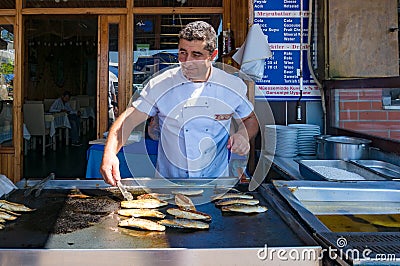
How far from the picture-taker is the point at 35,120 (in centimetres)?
883

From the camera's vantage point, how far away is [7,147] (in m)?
5.29

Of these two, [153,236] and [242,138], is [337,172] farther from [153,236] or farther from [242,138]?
[153,236]

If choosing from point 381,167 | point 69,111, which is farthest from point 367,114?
point 69,111

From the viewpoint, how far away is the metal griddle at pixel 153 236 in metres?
1.25

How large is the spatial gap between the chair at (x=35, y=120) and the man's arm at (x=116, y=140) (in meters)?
6.93

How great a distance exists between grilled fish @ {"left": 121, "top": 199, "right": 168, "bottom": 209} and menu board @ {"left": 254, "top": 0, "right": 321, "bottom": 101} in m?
2.71

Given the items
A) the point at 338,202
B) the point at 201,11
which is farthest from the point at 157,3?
the point at 338,202

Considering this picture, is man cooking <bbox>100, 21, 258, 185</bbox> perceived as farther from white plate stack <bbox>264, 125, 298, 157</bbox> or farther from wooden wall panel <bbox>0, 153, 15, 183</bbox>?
wooden wall panel <bbox>0, 153, 15, 183</bbox>

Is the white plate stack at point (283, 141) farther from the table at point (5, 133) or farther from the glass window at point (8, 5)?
the glass window at point (8, 5)

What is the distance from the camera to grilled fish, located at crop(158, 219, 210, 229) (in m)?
1.45

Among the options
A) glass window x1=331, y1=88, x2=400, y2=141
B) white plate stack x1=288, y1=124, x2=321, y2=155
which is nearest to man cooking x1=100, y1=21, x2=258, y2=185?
glass window x1=331, y1=88, x2=400, y2=141

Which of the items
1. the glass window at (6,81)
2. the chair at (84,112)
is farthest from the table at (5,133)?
the chair at (84,112)

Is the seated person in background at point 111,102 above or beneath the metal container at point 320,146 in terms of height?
above

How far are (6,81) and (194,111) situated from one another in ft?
12.5
